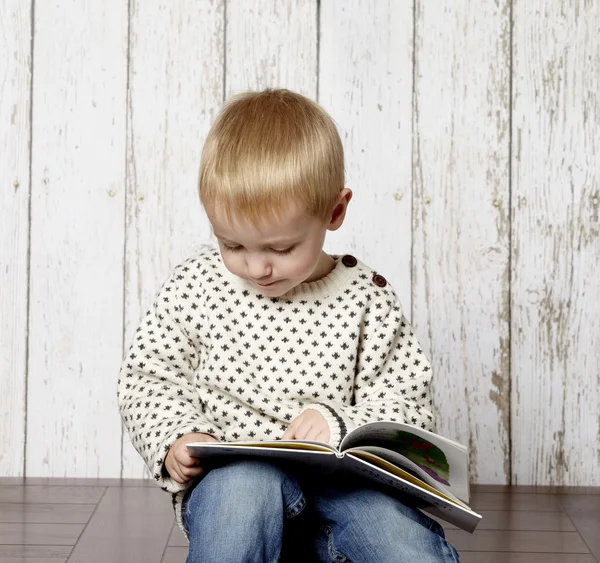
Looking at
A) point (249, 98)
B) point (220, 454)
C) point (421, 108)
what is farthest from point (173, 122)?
point (220, 454)

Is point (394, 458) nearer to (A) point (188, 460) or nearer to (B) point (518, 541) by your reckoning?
Answer: (A) point (188, 460)

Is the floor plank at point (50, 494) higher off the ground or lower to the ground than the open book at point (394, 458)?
lower

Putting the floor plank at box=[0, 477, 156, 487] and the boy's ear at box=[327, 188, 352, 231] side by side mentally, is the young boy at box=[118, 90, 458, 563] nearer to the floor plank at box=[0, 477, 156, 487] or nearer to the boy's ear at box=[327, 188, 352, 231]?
the boy's ear at box=[327, 188, 352, 231]

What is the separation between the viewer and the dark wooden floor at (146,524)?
1.22 metres

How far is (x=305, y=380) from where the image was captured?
1002 mm

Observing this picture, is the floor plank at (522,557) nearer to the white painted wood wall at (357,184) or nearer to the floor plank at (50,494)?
the white painted wood wall at (357,184)

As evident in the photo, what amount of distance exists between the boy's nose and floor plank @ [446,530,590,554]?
56 cm

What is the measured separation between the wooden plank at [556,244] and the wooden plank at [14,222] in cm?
85

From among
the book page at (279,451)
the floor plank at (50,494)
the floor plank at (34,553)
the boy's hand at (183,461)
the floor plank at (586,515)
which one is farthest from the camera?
the floor plank at (50,494)

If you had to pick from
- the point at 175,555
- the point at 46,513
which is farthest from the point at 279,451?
the point at 46,513

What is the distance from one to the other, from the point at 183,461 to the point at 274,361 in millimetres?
183

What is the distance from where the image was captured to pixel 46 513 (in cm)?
138

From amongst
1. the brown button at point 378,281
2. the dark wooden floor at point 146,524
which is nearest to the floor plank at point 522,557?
the dark wooden floor at point 146,524

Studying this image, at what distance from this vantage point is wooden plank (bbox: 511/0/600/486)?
1531 mm
